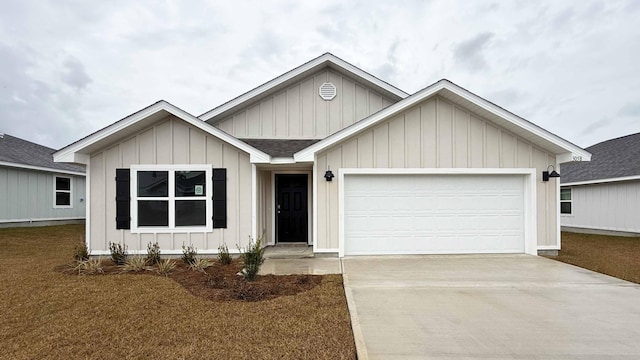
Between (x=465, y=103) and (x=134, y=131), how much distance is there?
8329 mm

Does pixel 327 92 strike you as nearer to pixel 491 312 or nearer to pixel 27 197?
pixel 491 312

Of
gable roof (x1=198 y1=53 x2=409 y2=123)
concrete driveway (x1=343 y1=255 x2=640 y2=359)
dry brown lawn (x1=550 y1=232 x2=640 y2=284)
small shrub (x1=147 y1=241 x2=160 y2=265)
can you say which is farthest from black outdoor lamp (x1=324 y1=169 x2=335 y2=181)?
dry brown lawn (x1=550 y1=232 x2=640 y2=284)

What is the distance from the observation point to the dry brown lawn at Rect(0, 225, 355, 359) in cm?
362

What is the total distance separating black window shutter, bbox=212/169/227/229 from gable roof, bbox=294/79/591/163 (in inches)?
78.2

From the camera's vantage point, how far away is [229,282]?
251 inches

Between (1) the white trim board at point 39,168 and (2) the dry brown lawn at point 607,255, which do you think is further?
(1) the white trim board at point 39,168

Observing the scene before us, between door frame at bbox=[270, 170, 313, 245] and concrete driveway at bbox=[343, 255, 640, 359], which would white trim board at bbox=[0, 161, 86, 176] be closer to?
door frame at bbox=[270, 170, 313, 245]

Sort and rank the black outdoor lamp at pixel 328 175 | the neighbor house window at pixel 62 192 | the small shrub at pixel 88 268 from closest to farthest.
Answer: the small shrub at pixel 88 268 → the black outdoor lamp at pixel 328 175 → the neighbor house window at pixel 62 192

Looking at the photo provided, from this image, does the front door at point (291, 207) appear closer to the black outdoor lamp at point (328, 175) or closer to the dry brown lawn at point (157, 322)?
the black outdoor lamp at point (328, 175)

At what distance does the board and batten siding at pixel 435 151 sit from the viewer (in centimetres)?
884

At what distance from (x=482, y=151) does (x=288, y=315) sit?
6.82 metres

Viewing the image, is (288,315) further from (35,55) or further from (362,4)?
(35,55)

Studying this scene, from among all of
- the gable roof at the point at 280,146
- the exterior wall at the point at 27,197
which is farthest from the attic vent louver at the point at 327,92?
the exterior wall at the point at 27,197

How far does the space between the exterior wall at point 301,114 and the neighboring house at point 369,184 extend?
6.31 ft
